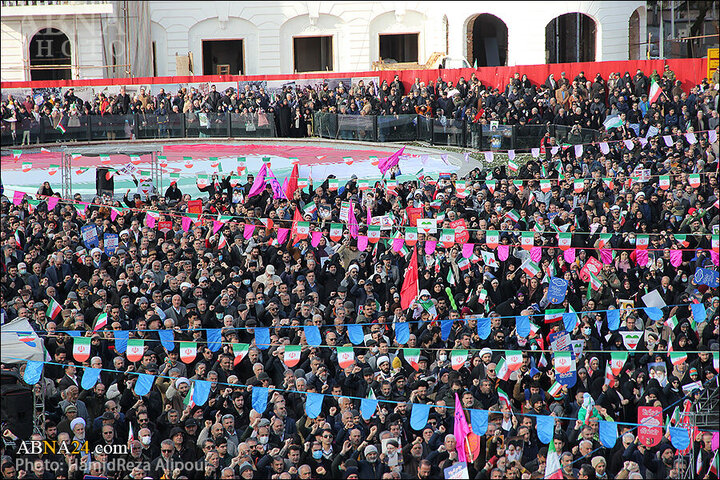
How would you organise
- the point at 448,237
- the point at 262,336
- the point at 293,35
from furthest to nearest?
the point at 293,35 → the point at 448,237 → the point at 262,336

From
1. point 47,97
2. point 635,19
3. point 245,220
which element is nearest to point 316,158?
point 47,97

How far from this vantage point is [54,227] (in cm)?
1889

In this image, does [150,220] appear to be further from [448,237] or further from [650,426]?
[650,426]

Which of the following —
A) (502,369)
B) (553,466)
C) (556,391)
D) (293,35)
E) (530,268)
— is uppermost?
(293,35)

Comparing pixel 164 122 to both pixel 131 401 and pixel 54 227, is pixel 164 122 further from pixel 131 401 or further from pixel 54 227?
pixel 131 401

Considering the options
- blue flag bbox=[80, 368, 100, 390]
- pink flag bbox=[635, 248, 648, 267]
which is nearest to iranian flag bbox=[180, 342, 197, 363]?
blue flag bbox=[80, 368, 100, 390]

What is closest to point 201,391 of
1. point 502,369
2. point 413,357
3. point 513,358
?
point 413,357

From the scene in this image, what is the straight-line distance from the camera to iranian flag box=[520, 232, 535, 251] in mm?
17359

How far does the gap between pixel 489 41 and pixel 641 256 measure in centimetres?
3074

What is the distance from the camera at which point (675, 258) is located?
17.1 metres

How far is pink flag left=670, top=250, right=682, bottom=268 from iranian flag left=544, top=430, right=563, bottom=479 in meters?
6.72

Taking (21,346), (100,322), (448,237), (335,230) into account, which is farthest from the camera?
(335,230)

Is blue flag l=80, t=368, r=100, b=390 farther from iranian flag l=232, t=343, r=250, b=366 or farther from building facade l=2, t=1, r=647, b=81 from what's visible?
building facade l=2, t=1, r=647, b=81

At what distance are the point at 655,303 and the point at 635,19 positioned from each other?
2988cm
